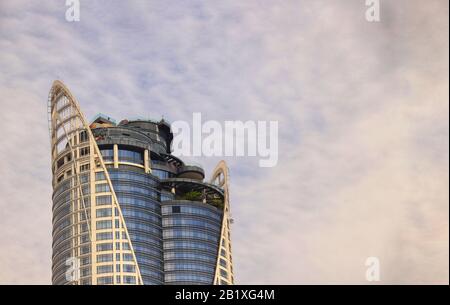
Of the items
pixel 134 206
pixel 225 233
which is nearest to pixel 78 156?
pixel 134 206

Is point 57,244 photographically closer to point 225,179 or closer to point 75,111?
point 75,111

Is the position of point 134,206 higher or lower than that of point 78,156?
lower

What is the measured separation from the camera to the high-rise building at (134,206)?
11675cm

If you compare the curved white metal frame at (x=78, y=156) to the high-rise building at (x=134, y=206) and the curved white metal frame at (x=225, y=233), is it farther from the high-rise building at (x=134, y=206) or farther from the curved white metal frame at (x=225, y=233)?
the curved white metal frame at (x=225, y=233)

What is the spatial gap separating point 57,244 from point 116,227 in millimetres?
11252

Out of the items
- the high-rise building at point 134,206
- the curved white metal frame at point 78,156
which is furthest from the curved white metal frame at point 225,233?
the curved white metal frame at point 78,156

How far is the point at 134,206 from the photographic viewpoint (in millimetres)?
125250

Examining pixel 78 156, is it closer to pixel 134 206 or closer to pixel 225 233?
pixel 134 206

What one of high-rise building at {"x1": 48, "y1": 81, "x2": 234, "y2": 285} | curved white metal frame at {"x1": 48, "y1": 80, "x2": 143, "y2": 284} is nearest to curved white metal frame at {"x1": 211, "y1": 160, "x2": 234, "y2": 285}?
high-rise building at {"x1": 48, "y1": 81, "x2": 234, "y2": 285}

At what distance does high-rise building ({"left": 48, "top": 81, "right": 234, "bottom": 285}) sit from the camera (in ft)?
383

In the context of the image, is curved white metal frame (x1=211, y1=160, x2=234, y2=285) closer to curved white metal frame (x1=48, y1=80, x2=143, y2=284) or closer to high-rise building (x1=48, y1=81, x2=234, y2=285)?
high-rise building (x1=48, y1=81, x2=234, y2=285)

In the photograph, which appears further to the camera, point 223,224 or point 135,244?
point 223,224

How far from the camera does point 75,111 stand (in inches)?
4572
